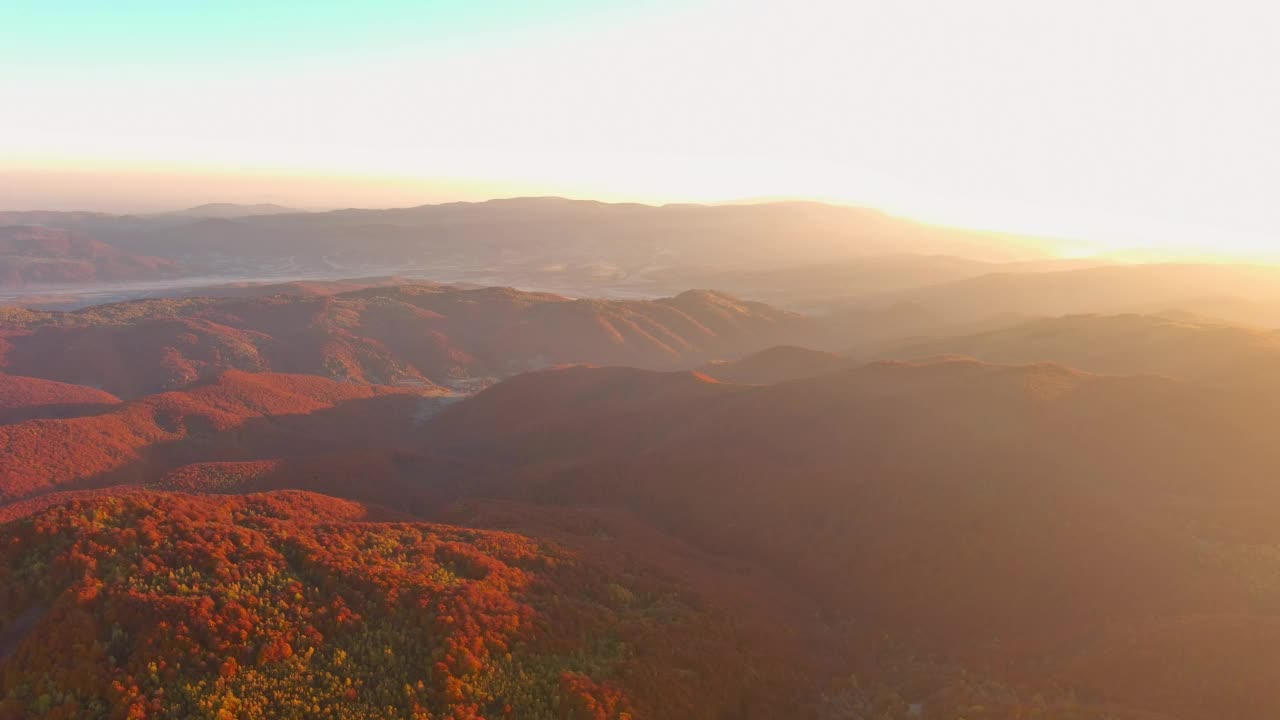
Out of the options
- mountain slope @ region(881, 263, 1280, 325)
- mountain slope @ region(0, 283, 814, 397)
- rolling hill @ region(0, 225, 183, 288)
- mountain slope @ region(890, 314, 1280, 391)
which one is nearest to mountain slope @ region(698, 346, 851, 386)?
mountain slope @ region(890, 314, 1280, 391)

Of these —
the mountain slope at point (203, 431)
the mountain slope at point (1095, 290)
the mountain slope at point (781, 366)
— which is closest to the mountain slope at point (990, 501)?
the mountain slope at point (203, 431)

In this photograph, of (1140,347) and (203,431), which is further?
(1140,347)

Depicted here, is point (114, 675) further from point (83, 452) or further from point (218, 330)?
point (218, 330)

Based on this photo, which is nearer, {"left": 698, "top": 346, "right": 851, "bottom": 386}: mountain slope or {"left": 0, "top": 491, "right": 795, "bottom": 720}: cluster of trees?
{"left": 0, "top": 491, "right": 795, "bottom": 720}: cluster of trees

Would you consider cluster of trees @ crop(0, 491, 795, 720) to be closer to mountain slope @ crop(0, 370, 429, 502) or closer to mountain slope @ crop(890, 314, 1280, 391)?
mountain slope @ crop(0, 370, 429, 502)

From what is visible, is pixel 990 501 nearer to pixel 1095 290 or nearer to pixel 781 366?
pixel 781 366

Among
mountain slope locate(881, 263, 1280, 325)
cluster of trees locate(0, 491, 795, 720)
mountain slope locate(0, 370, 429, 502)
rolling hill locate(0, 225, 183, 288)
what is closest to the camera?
cluster of trees locate(0, 491, 795, 720)

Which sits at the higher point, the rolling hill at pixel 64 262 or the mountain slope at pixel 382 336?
the rolling hill at pixel 64 262

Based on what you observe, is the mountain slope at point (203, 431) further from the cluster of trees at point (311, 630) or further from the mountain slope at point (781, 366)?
the mountain slope at point (781, 366)

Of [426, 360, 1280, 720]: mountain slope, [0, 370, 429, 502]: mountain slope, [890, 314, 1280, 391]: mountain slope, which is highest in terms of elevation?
[890, 314, 1280, 391]: mountain slope

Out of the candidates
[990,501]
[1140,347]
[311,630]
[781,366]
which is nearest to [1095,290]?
[1140,347]

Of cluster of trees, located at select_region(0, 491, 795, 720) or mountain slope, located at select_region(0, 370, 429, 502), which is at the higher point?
cluster of trees, located at select_region(0, 491, 795, 720)
